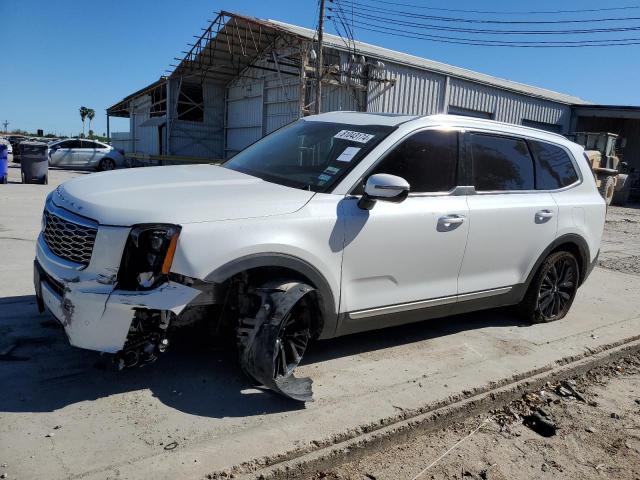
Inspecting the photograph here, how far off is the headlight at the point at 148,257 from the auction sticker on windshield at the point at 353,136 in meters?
1.61

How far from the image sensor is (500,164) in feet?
14.8

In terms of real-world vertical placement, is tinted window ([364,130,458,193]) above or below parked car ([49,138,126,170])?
above

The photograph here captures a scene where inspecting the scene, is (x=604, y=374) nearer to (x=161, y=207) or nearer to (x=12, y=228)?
(x=161, y=207)

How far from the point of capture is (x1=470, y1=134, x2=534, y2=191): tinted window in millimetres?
4312

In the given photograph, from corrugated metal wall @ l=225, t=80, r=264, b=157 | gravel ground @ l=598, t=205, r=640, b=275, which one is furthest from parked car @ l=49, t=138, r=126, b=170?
gravel ground @ l=598, t=205, r=640, b=275

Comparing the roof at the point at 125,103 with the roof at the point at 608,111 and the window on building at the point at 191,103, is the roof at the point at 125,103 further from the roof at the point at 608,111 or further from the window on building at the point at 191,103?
the roof at the point at 608,111

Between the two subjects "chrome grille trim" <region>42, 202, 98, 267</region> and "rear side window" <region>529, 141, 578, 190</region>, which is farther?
"rear side window" <region>529, 141, 578, 190</region>

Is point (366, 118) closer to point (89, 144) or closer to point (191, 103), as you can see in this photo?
point (191, 103)

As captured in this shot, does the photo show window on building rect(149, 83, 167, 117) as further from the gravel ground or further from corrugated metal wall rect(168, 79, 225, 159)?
the gravel ground

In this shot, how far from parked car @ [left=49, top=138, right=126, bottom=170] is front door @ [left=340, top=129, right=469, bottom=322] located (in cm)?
2428

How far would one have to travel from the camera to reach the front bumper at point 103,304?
281 centimetres

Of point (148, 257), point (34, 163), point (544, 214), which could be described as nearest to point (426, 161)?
point (544, 214)

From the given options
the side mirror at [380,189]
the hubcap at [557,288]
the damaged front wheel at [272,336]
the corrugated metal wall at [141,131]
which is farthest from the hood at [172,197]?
the corrugated metal wall at [141,131]

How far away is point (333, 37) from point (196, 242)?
21.2 meters
